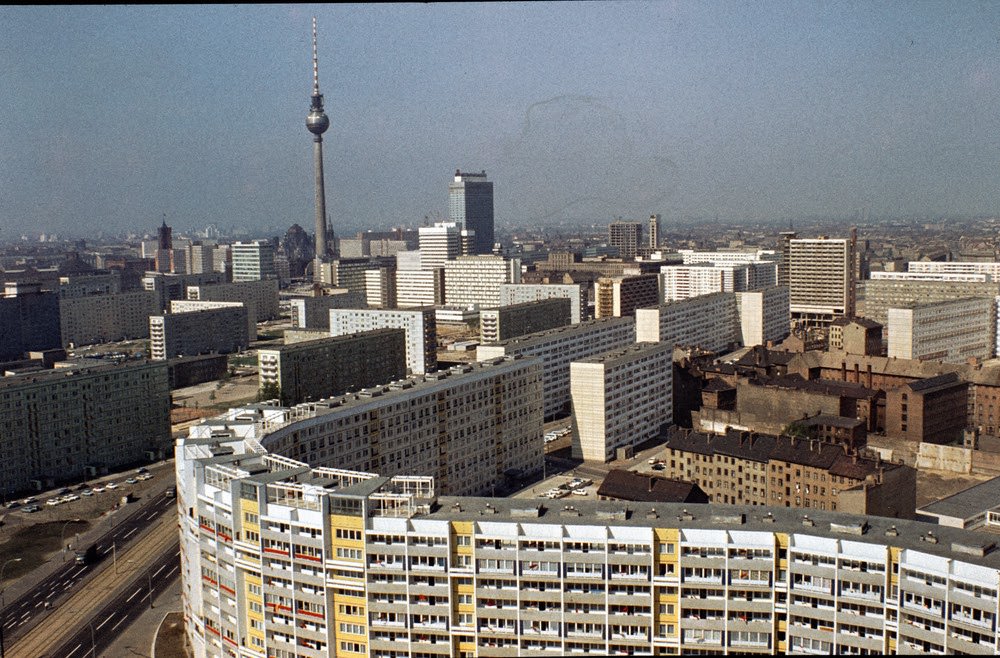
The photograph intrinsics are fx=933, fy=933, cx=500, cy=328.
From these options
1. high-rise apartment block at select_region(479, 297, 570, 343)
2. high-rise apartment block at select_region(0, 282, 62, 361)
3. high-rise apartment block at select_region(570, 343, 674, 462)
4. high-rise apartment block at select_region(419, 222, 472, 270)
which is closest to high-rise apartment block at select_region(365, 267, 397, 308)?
high-rise apartment block at select_region(419, 222, 472, 270)

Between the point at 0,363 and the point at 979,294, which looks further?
the point at 979,294

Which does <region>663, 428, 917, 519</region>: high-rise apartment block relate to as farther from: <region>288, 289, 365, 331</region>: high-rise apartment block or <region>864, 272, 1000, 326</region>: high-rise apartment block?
<region>288, 289, 365, 331</region>: high-rise apartment block

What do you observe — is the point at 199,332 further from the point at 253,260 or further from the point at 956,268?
the point at 956,268

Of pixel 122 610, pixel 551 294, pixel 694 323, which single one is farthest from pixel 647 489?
pixel 551 294

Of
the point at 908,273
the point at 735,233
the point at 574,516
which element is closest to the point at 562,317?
the point at 735,233

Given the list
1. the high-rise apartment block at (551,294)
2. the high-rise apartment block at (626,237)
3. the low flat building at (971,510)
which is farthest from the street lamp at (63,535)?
the high-rise apartment block at (626,237)

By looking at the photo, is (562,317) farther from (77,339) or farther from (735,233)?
(77,339)
